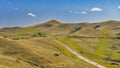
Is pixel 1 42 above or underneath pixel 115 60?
above

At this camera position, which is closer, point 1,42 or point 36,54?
point 36,54

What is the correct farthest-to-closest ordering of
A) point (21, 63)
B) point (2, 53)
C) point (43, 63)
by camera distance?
1. point (2, 53)
2. point (43, 63)
3. point (21, 63)

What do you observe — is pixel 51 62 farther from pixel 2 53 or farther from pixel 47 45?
pixel 47 45

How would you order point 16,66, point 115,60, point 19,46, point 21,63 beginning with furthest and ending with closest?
1. point 115,60
2. point 19,46
3. point 21,63
4. point 16,66

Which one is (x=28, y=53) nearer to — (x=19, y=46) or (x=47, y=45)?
(x=19, y=46)

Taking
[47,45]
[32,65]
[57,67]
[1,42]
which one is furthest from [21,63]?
[47,45]

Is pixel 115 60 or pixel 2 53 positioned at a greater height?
pixel 2 53

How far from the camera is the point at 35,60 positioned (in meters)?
86.3

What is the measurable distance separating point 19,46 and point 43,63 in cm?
1779

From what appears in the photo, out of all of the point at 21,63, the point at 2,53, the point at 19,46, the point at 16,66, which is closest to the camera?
the point at 16,66

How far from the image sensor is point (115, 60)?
118875 millimetres

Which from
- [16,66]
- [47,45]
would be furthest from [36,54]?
[47,45]

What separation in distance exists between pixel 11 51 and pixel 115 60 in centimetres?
4837

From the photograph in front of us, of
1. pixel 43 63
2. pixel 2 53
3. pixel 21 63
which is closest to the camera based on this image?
pixel 21 63
